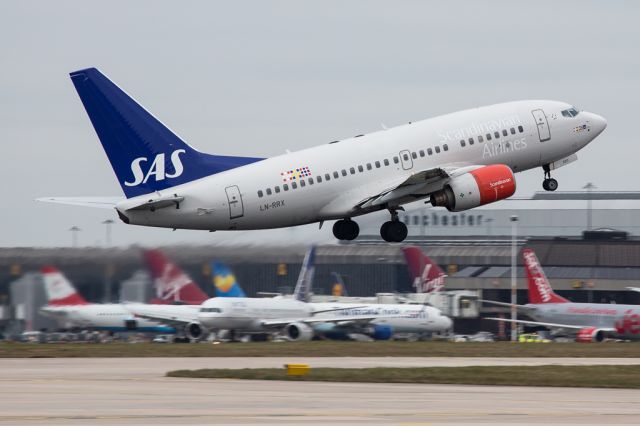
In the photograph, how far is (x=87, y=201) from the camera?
59.5m

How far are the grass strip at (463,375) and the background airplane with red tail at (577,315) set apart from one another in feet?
100

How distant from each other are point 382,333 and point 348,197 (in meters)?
26.5

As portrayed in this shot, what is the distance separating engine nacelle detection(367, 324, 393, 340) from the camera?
275 ft

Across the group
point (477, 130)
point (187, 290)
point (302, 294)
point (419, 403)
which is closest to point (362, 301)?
point (302, 294)

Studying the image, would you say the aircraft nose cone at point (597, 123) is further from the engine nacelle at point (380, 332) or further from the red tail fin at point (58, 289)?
the red tail fin at point (58, 289)

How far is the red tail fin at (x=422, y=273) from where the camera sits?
10856cm

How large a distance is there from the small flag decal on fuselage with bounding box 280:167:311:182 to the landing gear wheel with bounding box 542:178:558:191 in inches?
593

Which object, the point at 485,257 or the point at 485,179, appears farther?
the point at 485,257

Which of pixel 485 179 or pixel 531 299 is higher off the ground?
pixel 485 179

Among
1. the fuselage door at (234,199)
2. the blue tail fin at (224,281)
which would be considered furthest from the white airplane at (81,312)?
the fuselage door at (234,199)

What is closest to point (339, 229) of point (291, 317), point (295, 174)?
point (295, 174)

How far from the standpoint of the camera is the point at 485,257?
445 feet

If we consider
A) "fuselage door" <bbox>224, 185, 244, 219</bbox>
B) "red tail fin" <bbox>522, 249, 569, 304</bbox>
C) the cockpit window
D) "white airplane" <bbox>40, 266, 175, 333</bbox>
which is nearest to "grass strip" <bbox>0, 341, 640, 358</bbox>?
"white airplane" <bbox>40, 266, 175, 333</bbox>

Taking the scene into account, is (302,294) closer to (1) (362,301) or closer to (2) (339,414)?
(1) (362,301)
